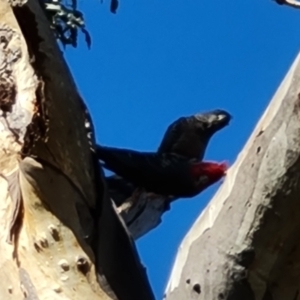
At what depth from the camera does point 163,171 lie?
2256 millimetres

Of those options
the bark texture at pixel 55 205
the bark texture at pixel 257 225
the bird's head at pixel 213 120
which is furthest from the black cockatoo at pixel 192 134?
the bark texture at pixel 257 225

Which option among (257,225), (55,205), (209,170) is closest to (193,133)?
(209,170)

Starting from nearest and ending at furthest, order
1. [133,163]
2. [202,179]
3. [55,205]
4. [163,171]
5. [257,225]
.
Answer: [257,225]
[55,205]
[133,163]
[163,171]
[202,179]

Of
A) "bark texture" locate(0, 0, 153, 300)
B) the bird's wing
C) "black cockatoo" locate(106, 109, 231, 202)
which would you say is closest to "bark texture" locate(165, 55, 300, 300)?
"bark texture" locate(0, 0, 153, 300)

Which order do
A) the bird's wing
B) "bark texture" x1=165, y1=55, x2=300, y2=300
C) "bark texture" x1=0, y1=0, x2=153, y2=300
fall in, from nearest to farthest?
1. "bark texture" x1=165, y1=55, x2=300, y2=300
2. "bark texture" x1=0, y1=0, x2=153, y2=300
3. the bird's wing

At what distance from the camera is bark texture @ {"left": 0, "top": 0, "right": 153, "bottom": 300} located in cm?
137

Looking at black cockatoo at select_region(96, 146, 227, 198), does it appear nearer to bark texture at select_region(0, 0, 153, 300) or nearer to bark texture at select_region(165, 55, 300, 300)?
bark texture at select_region(0, 0, 153, 300)

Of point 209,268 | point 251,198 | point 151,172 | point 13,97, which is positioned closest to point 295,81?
point 251,198

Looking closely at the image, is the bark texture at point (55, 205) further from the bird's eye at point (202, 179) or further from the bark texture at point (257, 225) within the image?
the bird's eye at point (202, 179)

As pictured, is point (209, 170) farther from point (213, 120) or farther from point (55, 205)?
point (55, 205)

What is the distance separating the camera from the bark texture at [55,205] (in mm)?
1373

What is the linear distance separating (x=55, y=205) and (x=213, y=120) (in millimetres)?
1270

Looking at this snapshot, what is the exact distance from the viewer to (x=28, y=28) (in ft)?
4.38

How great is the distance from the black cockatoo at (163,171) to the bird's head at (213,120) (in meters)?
0.12
